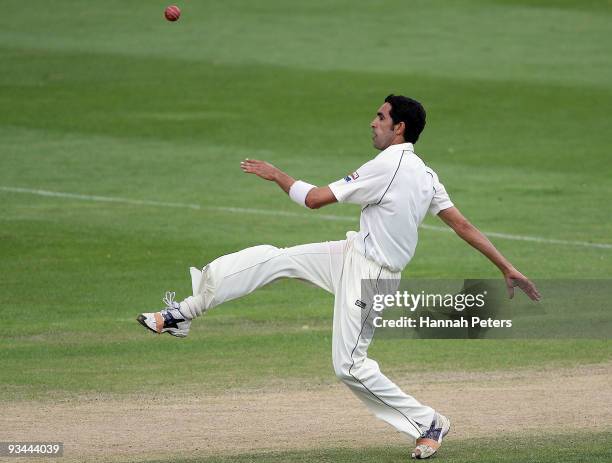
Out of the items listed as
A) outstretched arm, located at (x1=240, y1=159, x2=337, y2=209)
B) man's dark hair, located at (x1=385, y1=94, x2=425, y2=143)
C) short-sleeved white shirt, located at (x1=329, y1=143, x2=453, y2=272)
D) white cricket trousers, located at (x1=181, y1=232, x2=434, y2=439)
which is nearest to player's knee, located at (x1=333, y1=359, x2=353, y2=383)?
white cricket trousers, located at (x1=181, y1=232, x2=434, y2=439)

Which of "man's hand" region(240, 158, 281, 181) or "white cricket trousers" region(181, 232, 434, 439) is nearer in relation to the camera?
"man's hand" region(240, 158, 281, 181)

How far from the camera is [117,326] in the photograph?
44.8ft

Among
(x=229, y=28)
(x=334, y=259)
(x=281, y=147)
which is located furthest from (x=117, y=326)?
(x=229, y=28)

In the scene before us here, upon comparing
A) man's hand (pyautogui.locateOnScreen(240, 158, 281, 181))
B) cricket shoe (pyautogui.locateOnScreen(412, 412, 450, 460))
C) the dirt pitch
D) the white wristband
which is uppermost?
man's hand (pyautogui.locateOnScreen(240, 158, 281, 181))

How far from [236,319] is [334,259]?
527cm

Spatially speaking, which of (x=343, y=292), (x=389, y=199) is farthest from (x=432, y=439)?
(x=389, y=199)

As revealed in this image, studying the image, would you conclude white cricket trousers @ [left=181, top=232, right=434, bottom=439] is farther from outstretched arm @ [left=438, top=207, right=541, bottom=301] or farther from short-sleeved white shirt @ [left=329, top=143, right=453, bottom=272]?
outstretched arm @ [left=438, top=207, right=541, bottom=301]

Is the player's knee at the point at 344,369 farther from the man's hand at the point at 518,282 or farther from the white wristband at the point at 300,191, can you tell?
the man's hand at the point at 518,282

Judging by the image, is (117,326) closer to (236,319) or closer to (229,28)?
(236,319)

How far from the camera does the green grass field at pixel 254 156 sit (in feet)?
41.8

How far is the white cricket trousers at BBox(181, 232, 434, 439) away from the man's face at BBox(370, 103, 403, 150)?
67 cm

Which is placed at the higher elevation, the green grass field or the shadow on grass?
the green grass field

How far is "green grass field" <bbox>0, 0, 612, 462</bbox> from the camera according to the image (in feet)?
41.8

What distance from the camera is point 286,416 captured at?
405 inches
